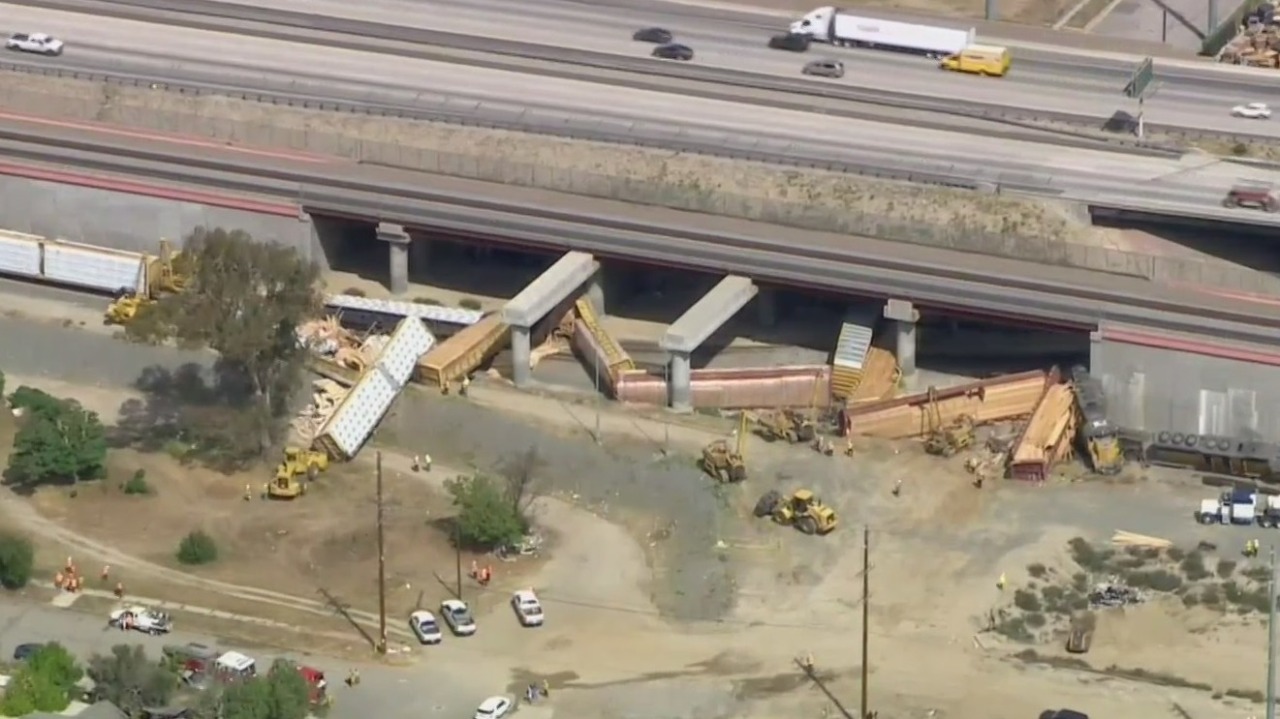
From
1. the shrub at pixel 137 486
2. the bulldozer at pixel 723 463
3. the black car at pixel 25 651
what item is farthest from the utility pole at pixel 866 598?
the black car at pixel 25 651

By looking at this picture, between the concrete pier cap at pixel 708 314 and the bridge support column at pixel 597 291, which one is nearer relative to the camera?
the concrete pier cap at pixel 708 314

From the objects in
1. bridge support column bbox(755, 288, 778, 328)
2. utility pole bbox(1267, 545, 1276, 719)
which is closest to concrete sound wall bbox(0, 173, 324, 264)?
bridge support column bbox(755, 288, 778, 328)

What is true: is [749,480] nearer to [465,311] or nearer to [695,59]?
[465,311]

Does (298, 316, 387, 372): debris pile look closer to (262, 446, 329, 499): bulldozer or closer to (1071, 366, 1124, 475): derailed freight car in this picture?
(262, 446, 329, 499): bulldozer

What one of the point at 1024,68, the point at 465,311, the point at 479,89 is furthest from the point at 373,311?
the point at 1024,68

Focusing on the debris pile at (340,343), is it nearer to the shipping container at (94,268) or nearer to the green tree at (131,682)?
the shipping container at (94,268)

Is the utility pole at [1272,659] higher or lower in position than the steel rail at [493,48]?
lower
